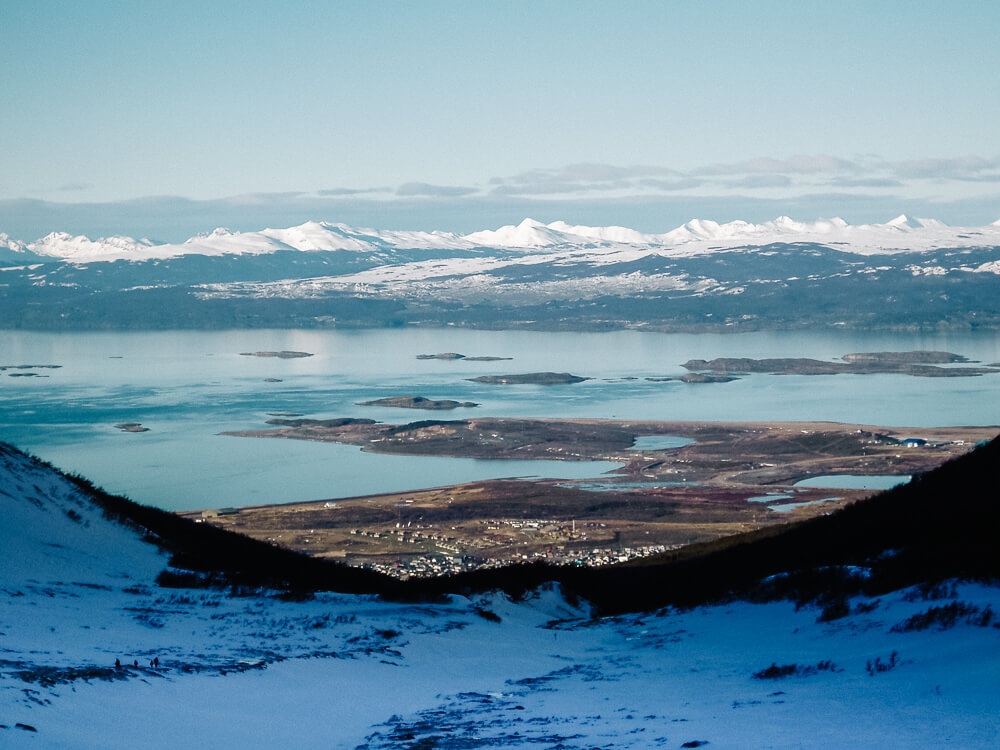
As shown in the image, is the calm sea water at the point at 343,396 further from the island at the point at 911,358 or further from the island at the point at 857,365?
the island at the point at 911,358

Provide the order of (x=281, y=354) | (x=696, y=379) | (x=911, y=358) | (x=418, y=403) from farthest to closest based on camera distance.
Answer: (x=281, y=354), (x=911, y=358), (x=696, y=379), (x=418, y=403)

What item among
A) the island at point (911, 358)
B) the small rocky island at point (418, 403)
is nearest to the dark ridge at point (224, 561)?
the small rocky island at point (418, 403)

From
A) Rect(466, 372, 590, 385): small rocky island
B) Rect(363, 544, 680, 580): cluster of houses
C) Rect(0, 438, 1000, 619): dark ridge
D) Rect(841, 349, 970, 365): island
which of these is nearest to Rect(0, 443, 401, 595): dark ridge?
Rect(0, 438, 1000, 619): dark ridge

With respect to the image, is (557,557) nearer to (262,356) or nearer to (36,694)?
(36,694)

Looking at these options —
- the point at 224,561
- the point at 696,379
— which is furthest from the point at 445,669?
the point at 696,379

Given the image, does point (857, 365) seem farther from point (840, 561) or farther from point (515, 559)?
point (840, 561)

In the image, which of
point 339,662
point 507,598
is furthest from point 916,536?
point 339,662

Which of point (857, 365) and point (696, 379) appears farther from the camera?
point (857, 365)
